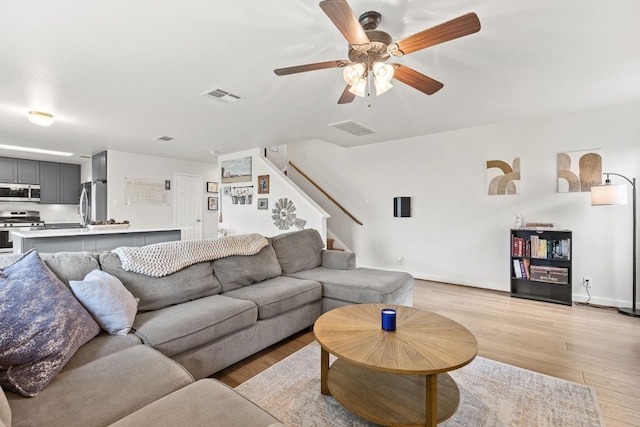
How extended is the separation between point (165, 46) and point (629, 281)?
536 cm

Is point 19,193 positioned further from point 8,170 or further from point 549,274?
point 549,274

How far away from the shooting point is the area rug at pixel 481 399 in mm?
1579

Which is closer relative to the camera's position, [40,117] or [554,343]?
[554,343]

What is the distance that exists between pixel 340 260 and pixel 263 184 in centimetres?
324

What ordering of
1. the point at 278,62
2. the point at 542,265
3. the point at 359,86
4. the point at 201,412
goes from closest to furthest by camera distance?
the point at 201,412, the point at 359,86, the point at 278,62, the point at 542,265

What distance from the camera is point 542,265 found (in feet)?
12.7

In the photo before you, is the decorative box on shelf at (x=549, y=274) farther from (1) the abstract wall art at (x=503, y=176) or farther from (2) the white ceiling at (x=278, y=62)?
(2) the white ceiling at (x=278, y=62)

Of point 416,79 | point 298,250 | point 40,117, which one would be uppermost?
point 40,117

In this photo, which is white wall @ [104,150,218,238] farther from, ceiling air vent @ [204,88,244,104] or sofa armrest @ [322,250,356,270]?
sofa armrest @ [322,250,356,270]

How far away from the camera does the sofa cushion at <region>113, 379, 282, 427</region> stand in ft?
3.12

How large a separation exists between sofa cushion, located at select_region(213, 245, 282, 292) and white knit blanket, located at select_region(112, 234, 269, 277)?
0.06m

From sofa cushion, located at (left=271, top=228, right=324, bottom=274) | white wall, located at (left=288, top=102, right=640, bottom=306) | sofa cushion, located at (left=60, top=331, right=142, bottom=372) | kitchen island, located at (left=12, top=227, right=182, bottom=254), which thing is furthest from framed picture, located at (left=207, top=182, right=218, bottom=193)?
sofa cushion, located at (left=60, top=331, right=142, bottom=372)

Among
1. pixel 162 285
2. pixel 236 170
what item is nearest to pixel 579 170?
pixel 162 285

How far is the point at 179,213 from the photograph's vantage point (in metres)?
7.26
